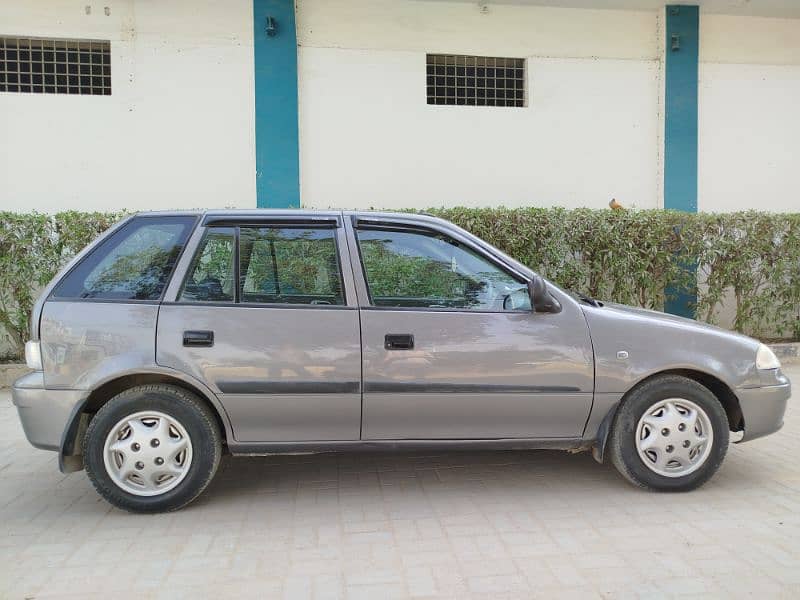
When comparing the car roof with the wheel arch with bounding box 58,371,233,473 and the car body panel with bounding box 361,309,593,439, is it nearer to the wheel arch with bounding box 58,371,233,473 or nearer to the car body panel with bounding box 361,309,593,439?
the car body panel with bounding box 361,309,593,439

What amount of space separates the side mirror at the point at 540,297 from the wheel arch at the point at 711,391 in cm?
71

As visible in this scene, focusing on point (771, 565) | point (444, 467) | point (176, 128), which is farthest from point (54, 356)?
point (176, 128)

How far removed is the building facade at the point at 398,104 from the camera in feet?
26.1

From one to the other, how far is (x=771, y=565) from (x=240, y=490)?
2.98 meters

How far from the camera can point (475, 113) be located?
8.60 m

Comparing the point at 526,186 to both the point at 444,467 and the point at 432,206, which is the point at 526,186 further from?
the point at 444,467

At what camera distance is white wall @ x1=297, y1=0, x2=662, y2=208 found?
837 cm

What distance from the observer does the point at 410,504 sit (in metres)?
3.62

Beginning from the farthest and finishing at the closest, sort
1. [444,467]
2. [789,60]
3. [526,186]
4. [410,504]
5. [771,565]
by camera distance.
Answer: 1. [789,60]
2. [526,186]
3. [444,467]
4. [410,504]
5. [771,565]

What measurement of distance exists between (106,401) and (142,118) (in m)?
5.69

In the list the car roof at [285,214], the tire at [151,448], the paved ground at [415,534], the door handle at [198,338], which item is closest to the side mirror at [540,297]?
the car roof at [285,214]

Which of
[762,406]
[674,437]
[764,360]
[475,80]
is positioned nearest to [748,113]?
[475,80]

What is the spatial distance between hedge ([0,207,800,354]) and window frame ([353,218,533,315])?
361 cm

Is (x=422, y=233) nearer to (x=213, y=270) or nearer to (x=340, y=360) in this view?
(x=340, y=360)
